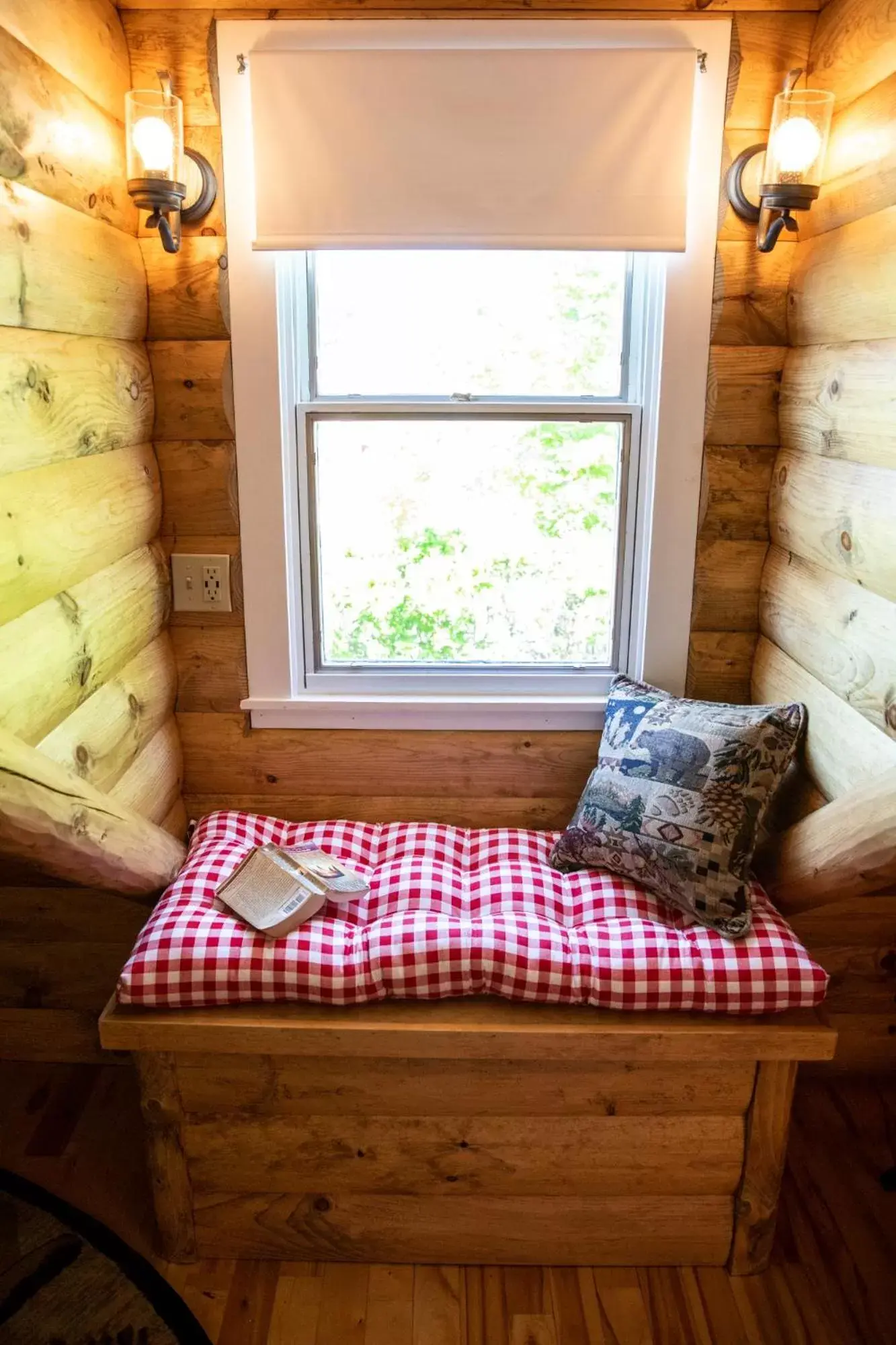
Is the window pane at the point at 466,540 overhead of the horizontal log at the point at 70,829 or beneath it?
overhead

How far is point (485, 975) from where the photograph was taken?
1671 mm

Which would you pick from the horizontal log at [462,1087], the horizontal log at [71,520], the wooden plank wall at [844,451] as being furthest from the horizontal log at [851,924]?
the horizontal log at [71,520]

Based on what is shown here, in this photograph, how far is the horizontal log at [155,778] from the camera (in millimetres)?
1914

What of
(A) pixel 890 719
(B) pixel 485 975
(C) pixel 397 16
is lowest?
(B) pixel 485 975

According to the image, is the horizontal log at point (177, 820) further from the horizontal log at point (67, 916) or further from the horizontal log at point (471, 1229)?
the horizontal log at point (471, 1229)

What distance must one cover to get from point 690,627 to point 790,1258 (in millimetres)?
1240

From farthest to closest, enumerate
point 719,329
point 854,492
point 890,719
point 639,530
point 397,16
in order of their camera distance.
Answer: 1. point 639,530
2. point 719,329
3. point 397,16
4. point 854,492
5. point 890,719

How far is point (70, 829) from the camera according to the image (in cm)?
151

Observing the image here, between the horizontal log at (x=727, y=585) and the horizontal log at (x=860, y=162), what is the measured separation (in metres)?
0.64

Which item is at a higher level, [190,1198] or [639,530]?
[639,530]

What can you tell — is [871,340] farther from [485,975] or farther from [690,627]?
[485,975]

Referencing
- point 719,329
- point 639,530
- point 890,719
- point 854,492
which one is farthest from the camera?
point 639,530

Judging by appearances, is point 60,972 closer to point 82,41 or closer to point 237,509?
point 237,509

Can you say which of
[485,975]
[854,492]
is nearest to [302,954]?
[485,975]
